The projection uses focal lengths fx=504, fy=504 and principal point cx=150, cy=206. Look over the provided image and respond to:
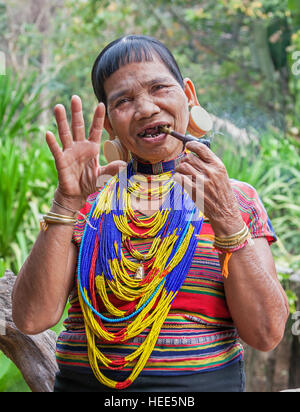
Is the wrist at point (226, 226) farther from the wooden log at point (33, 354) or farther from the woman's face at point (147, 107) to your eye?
the wooden log at point (33, 354)

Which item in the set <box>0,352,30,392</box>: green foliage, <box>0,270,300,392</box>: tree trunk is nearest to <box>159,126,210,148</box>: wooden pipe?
<box>0,270,300,392</box>: tree trunk

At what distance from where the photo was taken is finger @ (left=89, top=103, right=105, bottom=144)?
4.86 ft

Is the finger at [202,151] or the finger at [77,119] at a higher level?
the finger at [77,119]

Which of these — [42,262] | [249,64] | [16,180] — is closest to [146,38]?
[42,262]

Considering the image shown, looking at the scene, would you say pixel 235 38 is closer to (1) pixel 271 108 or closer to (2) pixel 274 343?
(1) pixel 271 108

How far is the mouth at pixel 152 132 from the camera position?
66.5 inches

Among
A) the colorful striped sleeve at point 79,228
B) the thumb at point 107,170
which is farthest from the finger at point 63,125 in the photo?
the colorful striped sleeve at point 79,228

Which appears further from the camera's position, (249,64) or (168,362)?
(249,64)

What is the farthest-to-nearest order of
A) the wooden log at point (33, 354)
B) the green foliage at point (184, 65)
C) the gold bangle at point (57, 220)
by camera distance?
the green foliage at point (184, 65) → the wooden log at point (33, 354) → the gold bangle at point (57, 220)

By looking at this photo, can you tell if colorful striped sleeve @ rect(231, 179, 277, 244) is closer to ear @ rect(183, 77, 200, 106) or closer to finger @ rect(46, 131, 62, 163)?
ear @ rect(183, 77, 200, 106)

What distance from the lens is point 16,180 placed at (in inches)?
163

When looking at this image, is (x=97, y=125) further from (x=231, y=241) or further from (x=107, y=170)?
(x=231, y=241)

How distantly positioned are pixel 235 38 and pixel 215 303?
9.00 metres

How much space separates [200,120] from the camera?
174cm
